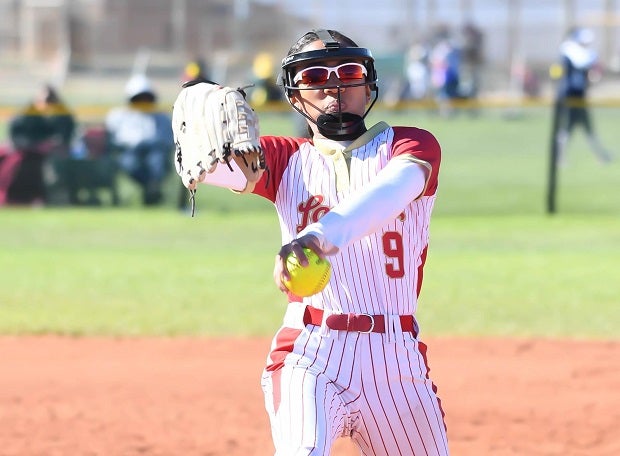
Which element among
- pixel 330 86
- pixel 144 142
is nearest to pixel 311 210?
pixel 330 86

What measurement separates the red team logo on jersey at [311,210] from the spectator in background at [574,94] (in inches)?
406

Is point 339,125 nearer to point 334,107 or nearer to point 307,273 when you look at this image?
point 334,107

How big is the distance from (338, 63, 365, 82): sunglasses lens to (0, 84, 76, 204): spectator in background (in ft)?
37.3

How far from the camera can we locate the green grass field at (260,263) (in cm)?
834

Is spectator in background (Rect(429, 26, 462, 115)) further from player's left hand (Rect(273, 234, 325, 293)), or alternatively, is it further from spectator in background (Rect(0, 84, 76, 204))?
player's left hand (Rect(273, 234, 325, 293))

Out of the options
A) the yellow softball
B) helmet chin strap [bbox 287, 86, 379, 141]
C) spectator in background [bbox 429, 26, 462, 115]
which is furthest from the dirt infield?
spectator in background [bbox 429, 26, 462, 115]

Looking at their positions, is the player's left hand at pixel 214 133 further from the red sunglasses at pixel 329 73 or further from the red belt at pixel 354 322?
the red belt at pixel 354 322

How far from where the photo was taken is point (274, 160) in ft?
11.9

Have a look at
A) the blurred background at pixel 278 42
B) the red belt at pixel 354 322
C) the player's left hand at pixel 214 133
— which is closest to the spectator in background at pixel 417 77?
the blurred background at pixel 278 42

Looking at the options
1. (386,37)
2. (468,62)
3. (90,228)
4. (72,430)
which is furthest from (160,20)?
(72,430)

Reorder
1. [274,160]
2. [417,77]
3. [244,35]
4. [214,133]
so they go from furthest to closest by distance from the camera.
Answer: [417,77], [244,35], [274,160], [214,133]

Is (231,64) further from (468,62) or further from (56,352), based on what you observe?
(56,352)

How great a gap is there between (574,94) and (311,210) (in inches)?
630

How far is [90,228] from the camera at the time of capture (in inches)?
516
